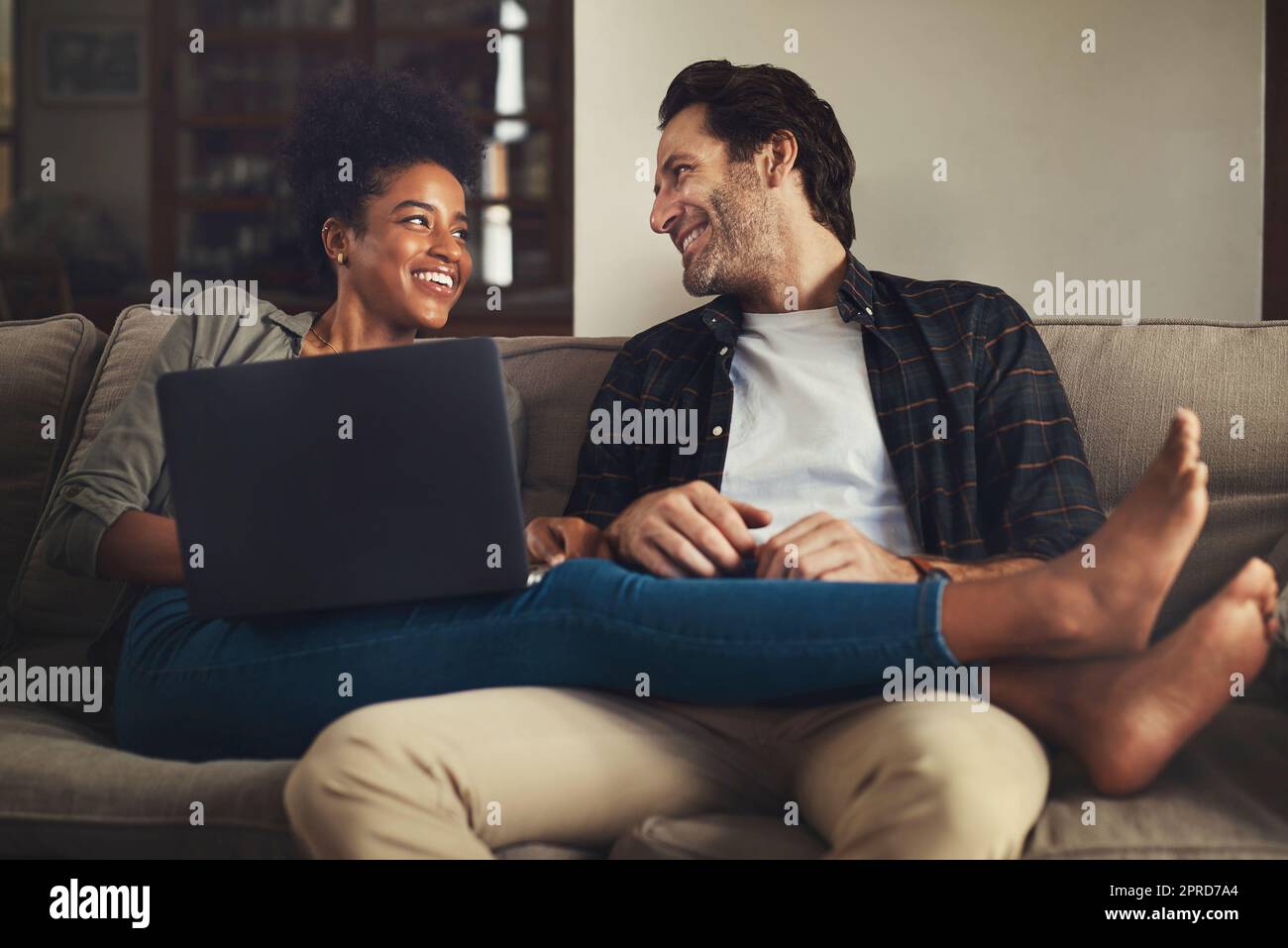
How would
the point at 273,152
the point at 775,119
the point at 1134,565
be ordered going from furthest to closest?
the point at 273,152 → the point at 775,119 → the point at 1134,565

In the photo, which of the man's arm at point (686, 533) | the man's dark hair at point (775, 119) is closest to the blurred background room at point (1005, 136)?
the man's dark hair at point (775, 119)

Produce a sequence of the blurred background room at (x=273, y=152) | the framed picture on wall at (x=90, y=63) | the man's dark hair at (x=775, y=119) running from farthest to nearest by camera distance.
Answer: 1. the framed picture on wall at (x=90, y=63)
2. the blurred background room at (x=273, y=152)
3. the man's dark hair at (x=775, y=119)

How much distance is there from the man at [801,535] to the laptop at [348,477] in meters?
0.12

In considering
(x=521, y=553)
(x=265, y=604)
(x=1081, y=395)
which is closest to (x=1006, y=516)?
(x=1081, y=395)

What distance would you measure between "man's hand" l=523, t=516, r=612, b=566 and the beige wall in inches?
29.8

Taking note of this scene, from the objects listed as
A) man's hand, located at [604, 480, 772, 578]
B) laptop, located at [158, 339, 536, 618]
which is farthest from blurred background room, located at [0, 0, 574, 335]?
laptop, located at [158, 339, 536, 618]

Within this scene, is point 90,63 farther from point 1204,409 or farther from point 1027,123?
point 1204,409

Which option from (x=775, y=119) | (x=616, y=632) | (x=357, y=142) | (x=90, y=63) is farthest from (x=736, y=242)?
(x=90, y=63)

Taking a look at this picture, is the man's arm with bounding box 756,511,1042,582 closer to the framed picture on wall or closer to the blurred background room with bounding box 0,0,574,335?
the blurred background room with bounding box 0,0,574,335

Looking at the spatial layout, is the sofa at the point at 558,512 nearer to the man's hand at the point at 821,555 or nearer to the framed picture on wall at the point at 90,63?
the man's hand at the point at 821,555

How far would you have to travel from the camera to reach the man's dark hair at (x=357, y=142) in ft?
5.57

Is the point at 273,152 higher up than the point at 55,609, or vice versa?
the point at 273,152

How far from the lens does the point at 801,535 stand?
3.64 ft

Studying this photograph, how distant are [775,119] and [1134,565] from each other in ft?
3.16
